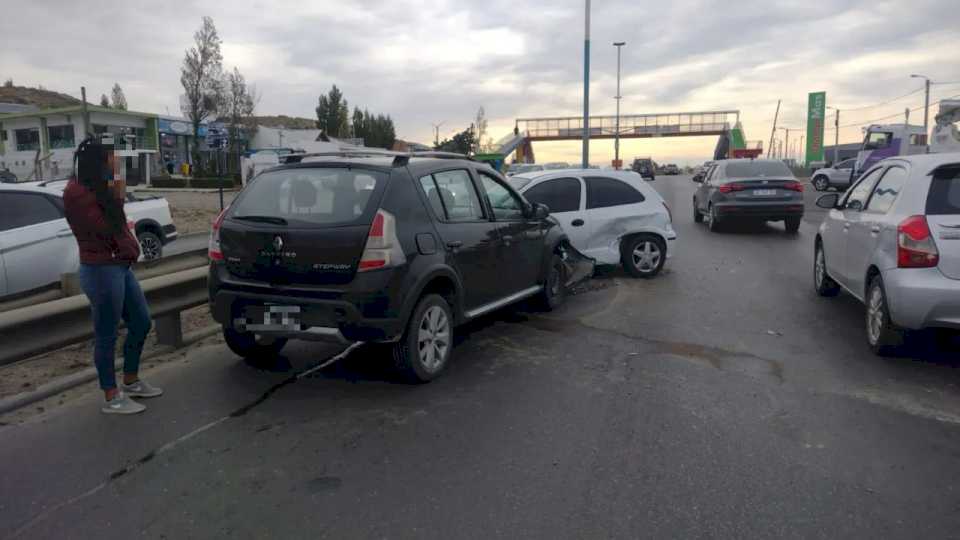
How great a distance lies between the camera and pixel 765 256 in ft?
40.6

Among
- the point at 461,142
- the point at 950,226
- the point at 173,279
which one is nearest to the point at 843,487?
the point at 950,226

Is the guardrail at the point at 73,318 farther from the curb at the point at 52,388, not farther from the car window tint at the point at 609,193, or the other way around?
the car window tint at the point at 609,193

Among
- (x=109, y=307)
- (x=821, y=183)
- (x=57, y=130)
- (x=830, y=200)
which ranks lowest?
(x=109, y=307)

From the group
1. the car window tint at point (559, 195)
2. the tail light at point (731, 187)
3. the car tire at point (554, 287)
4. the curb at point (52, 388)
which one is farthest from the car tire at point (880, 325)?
the tail light at point (731, 187)

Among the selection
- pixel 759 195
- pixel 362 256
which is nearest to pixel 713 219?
pixel 759 195

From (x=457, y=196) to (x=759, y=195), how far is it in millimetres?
11564

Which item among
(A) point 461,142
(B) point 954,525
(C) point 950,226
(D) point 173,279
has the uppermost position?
(A) point 461,142

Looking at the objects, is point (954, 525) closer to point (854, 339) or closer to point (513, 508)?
point (513, 508)

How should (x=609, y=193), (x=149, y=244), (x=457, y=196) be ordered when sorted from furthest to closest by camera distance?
(x=149, y=244), (x=609, y=193), (x=457, y=196)

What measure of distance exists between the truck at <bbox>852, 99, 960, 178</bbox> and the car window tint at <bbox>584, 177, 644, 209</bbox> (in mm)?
22483

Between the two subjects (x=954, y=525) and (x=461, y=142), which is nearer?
(x=954, y=525)

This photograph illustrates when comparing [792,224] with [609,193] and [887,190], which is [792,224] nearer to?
[609,193]

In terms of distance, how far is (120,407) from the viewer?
4.83 m

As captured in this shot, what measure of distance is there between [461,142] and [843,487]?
125 feet
